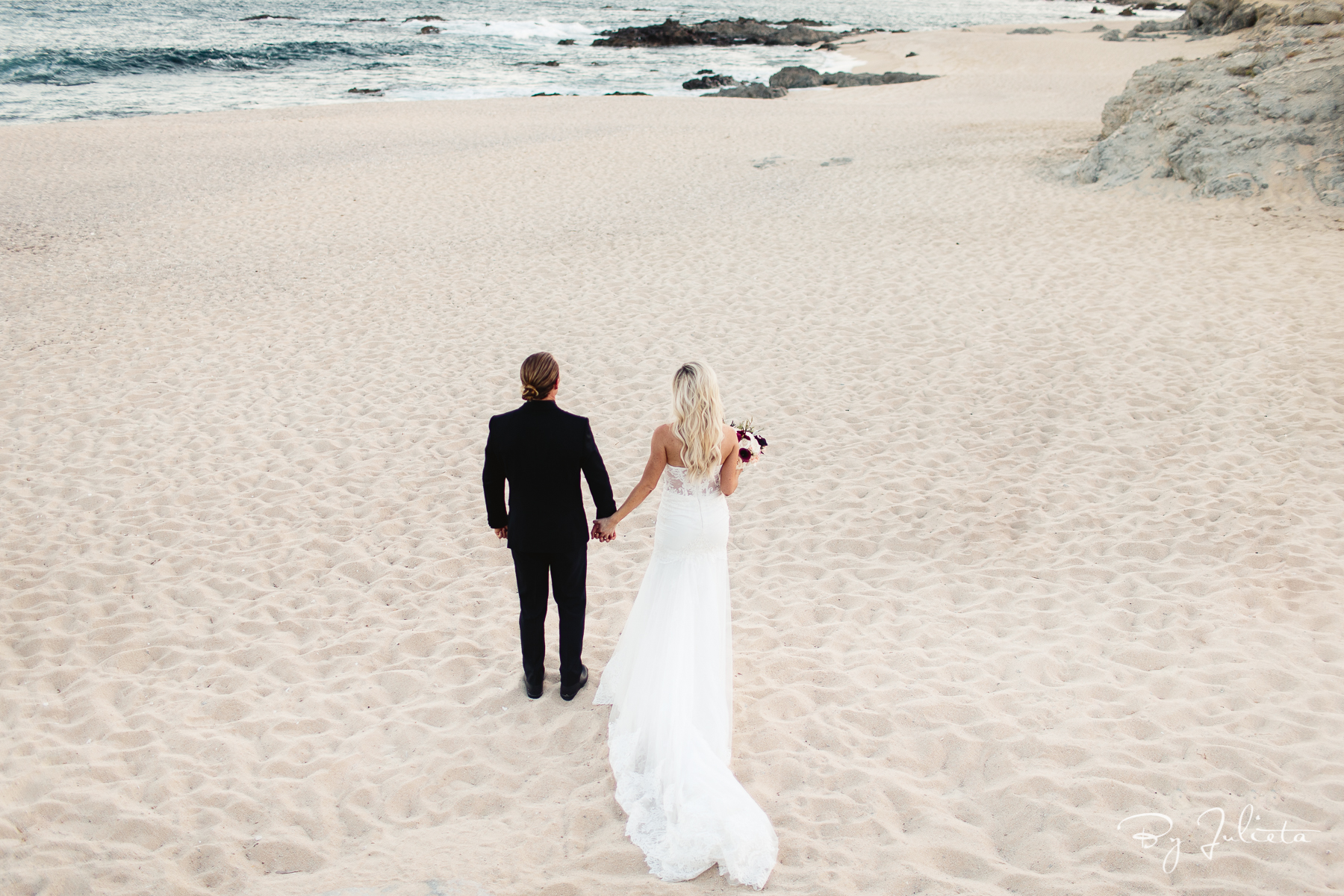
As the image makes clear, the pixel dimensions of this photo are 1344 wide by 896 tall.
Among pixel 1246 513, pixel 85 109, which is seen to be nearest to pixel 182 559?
pixel 1246 513

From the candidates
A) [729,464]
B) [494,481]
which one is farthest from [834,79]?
[494,481]

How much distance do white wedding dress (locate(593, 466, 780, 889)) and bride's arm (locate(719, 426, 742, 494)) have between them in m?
0.05

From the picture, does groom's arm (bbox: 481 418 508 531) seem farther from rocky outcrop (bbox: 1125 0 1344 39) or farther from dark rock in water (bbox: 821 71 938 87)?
rocky outcrop (bbox: 1125 0 1344 39)

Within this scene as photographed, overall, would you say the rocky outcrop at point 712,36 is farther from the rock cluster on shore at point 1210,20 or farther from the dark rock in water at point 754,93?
the dark rock in water at point 754,93

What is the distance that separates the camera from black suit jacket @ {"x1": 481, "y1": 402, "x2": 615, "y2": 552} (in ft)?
13.3

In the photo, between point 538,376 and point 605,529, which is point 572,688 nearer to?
point 605,529

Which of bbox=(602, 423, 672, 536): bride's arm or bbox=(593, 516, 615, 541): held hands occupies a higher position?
bbox=(602, 423, 672, 536): bride's arm

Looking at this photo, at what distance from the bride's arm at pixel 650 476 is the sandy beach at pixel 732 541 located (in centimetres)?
118

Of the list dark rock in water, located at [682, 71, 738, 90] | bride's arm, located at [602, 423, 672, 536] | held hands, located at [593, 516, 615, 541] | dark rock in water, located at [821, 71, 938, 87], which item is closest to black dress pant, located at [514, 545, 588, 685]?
held hands, located at [593, 516, 615, 541]

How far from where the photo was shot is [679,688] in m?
4.05

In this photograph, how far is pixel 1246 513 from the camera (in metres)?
6.46

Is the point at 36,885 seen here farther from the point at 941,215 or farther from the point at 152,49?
the point at 152,49

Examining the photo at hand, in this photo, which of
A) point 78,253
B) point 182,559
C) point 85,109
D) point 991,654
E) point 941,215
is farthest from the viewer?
point 85,109

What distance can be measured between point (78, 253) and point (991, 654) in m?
15.3
